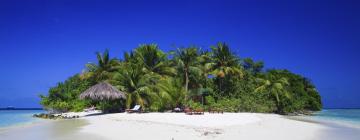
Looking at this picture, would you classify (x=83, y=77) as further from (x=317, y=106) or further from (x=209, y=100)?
(x=317, y=106)

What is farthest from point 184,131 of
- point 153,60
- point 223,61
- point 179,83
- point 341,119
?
point 341,119

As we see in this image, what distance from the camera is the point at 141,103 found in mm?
21016

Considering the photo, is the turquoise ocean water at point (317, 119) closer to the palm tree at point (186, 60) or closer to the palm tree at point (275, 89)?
the palm tree at point (275, 89)

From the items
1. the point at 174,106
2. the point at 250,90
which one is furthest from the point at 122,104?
the point at 250,90

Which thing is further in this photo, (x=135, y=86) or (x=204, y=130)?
(x=135, y=86)

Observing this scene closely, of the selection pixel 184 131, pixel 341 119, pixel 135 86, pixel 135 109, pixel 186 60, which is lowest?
pixel 341 119

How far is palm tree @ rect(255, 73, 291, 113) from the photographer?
29.5 m

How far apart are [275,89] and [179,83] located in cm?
1024

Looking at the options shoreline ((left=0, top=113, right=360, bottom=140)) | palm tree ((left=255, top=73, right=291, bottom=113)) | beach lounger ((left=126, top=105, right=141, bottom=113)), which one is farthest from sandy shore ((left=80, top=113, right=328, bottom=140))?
palm tree ((left=255, top=73, right=291, bottom=113))

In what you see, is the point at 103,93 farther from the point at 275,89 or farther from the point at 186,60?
the point at 275,89

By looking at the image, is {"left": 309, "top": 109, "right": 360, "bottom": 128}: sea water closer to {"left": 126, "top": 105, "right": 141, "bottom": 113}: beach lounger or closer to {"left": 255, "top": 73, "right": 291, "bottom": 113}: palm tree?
{"left": 255, "top": 73, "right": 291, "bottom": 113}: palm tree

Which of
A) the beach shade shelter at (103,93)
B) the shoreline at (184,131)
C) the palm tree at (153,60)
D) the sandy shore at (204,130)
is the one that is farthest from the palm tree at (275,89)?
the shoreline at (184,131)

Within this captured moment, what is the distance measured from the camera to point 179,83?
2481cm

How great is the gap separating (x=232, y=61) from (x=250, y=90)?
302 centimetres
